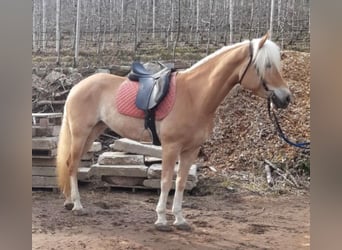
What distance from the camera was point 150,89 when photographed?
1.58m

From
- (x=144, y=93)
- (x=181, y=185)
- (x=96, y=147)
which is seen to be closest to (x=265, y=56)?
(x=144, y=93)

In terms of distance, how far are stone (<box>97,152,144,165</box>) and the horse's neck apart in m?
0.47

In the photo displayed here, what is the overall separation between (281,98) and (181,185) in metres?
0.52

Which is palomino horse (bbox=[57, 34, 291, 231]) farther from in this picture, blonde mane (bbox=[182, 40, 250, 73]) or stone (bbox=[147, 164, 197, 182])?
stone (bbox=[147, 164, 197, 182])

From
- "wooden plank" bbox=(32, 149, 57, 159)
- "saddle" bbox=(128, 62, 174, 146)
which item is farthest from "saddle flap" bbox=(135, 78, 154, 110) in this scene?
"wooden plank" bbox=(32, 149, 57, 159)

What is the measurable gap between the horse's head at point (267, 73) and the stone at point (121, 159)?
26.6 inches

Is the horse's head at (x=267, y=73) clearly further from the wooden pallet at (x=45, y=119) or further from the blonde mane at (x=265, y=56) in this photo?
the wooden pallet at (x=45, y=119)

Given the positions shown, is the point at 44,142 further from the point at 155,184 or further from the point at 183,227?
the point at 183,227

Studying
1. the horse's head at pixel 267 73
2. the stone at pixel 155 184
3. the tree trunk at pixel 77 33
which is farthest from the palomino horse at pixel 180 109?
the stone at pixel 155 184

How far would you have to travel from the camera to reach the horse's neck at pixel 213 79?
4.94 ft

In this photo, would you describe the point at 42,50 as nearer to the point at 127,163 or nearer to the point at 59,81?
the point at 59,81

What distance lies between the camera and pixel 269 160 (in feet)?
5.48
